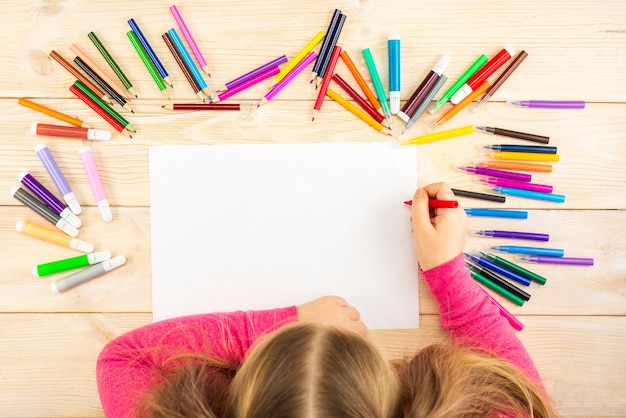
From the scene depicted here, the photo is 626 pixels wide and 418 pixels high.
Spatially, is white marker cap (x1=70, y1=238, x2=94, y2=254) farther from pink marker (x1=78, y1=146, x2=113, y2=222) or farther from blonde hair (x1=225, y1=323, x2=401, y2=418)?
blonde hair (x1=225, y1=323, x2=401, y2=418)

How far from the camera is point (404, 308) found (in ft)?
2.53

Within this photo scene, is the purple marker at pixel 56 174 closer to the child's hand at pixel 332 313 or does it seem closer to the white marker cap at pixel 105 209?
the white marker cap at pixel 105 209

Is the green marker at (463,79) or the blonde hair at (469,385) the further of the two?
the green marker at (463,79)

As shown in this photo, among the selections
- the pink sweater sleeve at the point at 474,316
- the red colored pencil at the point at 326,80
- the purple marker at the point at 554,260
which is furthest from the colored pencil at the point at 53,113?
the purple marker at the point at 554,260

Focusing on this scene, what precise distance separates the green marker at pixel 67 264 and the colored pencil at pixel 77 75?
226mm

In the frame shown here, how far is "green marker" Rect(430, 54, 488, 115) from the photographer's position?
0.77m

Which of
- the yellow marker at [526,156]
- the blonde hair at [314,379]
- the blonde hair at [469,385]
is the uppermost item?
the yellow marker at [526,156]

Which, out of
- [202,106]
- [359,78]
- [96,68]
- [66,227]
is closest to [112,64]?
[96,68]

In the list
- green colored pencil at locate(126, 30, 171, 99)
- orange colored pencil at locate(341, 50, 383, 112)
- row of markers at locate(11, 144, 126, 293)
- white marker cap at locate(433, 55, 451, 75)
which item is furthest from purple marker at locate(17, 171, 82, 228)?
white marker cap at locate(433, 55, 451, 75)

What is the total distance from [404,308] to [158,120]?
17.9 inches

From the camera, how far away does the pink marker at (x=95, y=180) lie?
29.6 inches

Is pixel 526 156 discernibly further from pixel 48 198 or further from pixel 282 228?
pixel 48 198

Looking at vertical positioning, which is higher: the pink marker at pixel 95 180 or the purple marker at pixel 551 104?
the purple marker at pixel 551 104

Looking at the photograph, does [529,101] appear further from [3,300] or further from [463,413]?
[3,300]
